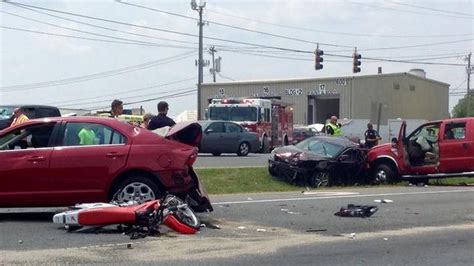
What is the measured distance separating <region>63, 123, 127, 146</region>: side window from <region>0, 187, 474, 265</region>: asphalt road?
124cm

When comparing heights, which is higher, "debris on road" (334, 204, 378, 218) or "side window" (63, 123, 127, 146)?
"side window" (63, 123, 127, 146)

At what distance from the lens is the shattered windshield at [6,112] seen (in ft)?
73.2

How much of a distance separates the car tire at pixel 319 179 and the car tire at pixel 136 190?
822cm

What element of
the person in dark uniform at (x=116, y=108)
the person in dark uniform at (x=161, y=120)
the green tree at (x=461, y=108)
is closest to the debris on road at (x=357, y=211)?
the person in dark uniform at (x=161, y=120)

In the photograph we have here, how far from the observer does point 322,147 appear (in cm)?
1948

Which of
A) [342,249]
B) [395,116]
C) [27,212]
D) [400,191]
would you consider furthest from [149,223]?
[395,116]

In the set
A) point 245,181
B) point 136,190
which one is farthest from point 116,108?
point 245,181

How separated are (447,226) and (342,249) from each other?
116 inches

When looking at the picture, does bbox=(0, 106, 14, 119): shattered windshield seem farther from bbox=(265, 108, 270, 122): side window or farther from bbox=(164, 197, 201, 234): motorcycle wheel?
bbox=(265, 108, 270, 122): side window

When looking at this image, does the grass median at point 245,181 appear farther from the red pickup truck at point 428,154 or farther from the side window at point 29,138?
the side window at point 29,138

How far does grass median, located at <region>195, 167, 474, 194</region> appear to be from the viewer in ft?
60.3

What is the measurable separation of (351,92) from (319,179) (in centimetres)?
4370

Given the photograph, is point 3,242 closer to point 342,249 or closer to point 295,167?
point 342,249

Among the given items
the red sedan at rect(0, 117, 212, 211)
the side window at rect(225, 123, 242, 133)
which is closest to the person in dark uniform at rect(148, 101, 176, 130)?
the red sedan at rect(0, 117, 212, 211)
